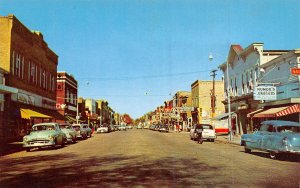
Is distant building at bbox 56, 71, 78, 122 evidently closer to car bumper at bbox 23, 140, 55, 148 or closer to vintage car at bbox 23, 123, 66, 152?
vintage car at bbox 23, 123, 66, 152

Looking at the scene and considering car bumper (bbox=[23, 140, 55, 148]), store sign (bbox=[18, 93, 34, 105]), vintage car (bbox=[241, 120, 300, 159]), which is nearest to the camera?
vintage car (bbox=[241, 120, 300, 159])

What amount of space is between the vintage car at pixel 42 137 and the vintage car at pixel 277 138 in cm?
1260

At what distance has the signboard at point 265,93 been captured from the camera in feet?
100

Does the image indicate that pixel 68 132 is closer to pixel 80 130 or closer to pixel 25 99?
pixel 80 130

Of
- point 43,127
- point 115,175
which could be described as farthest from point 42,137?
point 115,175

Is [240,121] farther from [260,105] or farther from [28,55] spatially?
[28,55]

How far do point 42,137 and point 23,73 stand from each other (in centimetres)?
1496

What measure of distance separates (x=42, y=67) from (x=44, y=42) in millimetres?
3238

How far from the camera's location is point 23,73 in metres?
36.0

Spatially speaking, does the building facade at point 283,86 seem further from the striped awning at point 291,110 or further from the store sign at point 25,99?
A: the store sign at point 25,99

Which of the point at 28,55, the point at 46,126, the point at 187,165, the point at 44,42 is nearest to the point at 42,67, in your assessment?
the point at 44,42

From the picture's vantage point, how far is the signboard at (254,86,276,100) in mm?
30500

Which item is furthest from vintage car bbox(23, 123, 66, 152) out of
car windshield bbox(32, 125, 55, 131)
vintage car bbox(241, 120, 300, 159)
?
vintage car bbox(241, 120, 300, 159)

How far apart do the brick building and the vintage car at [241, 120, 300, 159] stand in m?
21.1
